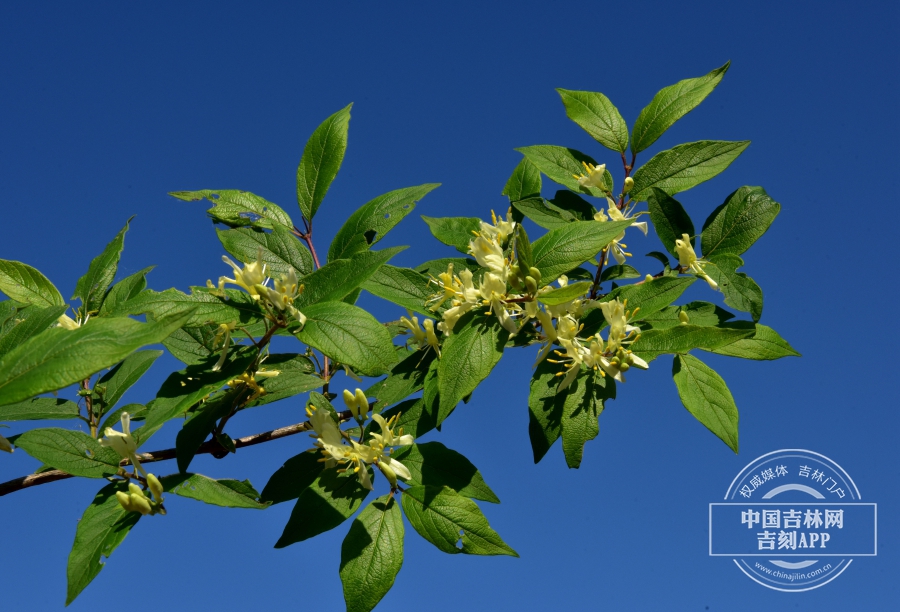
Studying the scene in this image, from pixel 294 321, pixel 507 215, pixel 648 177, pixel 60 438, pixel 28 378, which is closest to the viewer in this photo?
pixel 28 378

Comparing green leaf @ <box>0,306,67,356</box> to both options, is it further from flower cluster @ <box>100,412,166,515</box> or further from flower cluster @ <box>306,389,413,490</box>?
flower cluster @ <box>306,389,413,490</box>

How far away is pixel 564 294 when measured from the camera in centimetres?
143

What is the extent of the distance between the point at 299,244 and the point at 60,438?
0.69 m

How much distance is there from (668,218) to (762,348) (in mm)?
405

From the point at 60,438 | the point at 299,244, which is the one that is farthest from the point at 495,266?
the point at 60,438

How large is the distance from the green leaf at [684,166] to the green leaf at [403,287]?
26.1 inches

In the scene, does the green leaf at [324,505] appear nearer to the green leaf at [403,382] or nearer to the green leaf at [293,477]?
the green leaf at [293,477]

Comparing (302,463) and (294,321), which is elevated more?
(294,321)

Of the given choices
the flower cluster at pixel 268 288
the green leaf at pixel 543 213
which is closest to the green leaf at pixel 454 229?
the green leaf at pixel 543 213

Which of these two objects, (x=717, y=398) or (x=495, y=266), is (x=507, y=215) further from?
(x=717, y=398)

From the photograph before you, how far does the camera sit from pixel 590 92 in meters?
2.04

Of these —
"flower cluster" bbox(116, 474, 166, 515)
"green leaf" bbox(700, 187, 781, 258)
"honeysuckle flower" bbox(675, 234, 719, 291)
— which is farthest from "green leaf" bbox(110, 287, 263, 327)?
"green leaf" bbox(700, 187, 781, 258)

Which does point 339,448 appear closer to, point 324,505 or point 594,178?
point 324,505

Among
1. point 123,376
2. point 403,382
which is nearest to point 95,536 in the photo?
point 123,376
